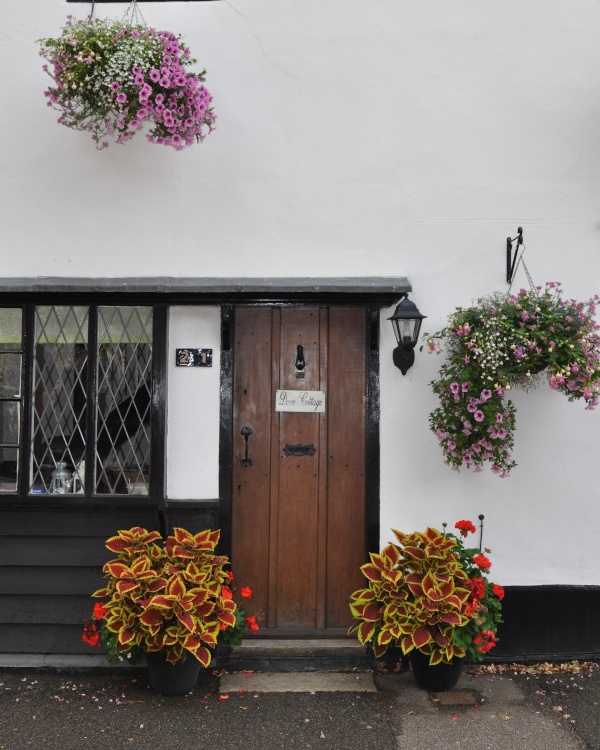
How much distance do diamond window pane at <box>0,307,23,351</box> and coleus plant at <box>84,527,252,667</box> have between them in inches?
58.4

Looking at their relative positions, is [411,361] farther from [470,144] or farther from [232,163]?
[232,163]

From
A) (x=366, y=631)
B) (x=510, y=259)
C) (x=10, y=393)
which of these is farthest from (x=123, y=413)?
(x=510, y=259)

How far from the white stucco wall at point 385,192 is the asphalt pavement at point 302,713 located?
0.77 m

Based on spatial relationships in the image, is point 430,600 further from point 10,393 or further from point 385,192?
point 10,393

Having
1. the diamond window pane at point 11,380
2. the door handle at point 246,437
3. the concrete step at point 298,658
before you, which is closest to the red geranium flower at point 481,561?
the concrete step at point 298,658

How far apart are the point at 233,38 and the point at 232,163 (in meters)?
0.83

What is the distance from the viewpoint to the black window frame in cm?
436

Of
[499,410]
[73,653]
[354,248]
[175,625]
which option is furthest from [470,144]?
[73,653]

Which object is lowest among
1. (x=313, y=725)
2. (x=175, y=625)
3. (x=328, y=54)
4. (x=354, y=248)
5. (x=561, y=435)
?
(x=313, y=725)

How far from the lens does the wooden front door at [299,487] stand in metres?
4.59

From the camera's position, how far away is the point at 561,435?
451 centimetres

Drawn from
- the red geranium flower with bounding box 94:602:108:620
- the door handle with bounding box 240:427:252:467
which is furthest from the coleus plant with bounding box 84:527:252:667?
the door handle with bounding box 240:427:252:467

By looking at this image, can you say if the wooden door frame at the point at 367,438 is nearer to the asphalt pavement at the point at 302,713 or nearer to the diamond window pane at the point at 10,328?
the asphalt pavement at the point at 302,713

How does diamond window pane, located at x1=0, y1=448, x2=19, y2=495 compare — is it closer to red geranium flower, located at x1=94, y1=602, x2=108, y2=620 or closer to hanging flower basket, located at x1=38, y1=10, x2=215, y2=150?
red geranium flower, located at x1=94, y1=602, x2=108, y2=620
